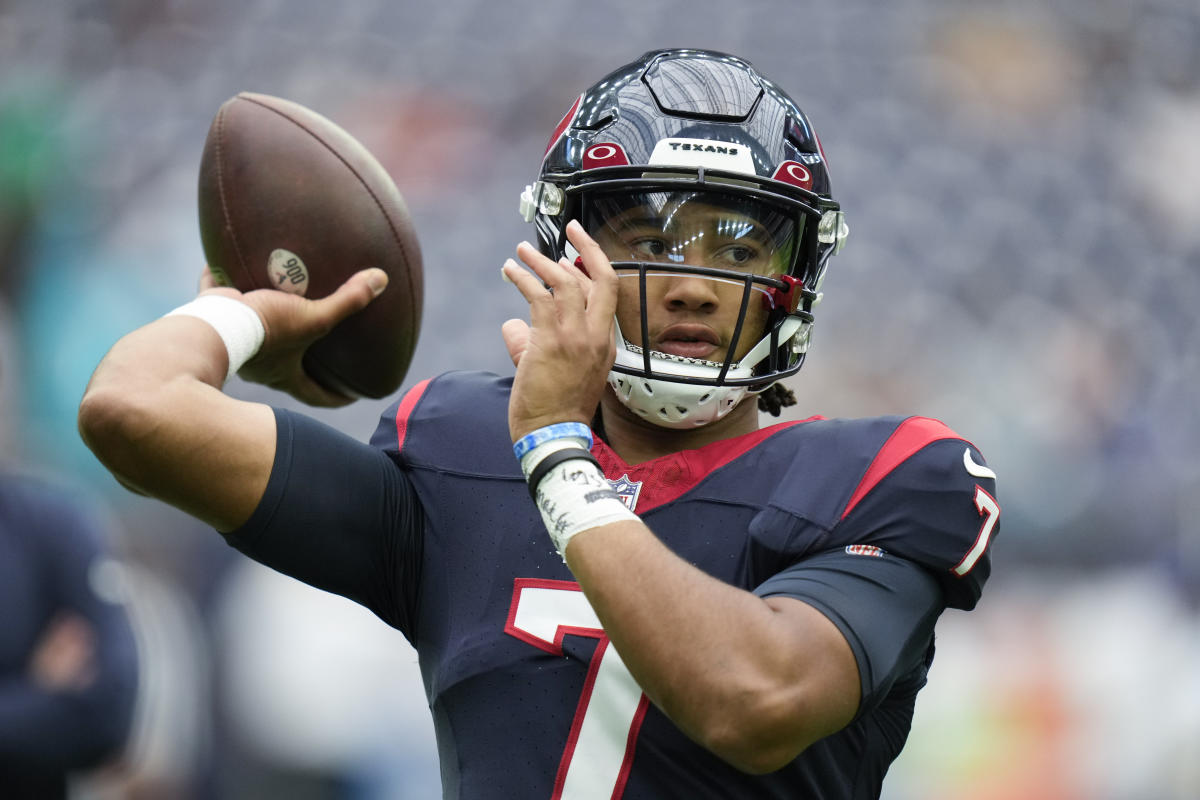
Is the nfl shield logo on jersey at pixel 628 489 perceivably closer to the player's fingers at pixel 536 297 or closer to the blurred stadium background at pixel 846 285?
the player's fingers at pixel 536 297

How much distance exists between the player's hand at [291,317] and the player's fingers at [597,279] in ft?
1.31

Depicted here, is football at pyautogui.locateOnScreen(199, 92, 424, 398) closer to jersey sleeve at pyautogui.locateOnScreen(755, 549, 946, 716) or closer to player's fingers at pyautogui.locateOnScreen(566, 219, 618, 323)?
player's fingers at pyautogui.locateOnScreen(566, 219, 618, 323)

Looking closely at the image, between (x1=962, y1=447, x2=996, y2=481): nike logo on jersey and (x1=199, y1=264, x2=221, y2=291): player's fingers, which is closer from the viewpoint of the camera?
(x1=962, y1=447, x2=996, y2=481): nike logo on jersey

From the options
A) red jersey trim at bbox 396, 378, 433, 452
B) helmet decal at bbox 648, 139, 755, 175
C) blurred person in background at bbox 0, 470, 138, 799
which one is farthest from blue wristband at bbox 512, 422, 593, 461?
blurred person in background at bbox 0, 470, 138, 799

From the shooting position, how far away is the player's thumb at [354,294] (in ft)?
5.48

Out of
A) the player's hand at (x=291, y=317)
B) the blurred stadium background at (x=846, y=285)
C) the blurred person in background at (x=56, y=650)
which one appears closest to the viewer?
the player's hand at (x=291, y=317)

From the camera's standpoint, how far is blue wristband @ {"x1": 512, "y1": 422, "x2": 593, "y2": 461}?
1280mm

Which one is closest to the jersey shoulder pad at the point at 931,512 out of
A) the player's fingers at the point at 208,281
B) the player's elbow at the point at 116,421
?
the player's elbow at the point at 116,421

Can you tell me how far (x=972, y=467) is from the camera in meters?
1.42

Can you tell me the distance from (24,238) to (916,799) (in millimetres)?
2912

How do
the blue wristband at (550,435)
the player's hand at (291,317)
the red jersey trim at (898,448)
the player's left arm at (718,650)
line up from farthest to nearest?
the player's hand at (291,317) → the red jersey trim at (898,448) → the blue wristband at (550,435) → the player's left arm at (718,650)

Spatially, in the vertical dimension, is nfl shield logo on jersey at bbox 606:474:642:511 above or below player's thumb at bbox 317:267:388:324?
below

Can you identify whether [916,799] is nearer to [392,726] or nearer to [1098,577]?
[1098,577]

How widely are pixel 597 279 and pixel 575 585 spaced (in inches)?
12.9
